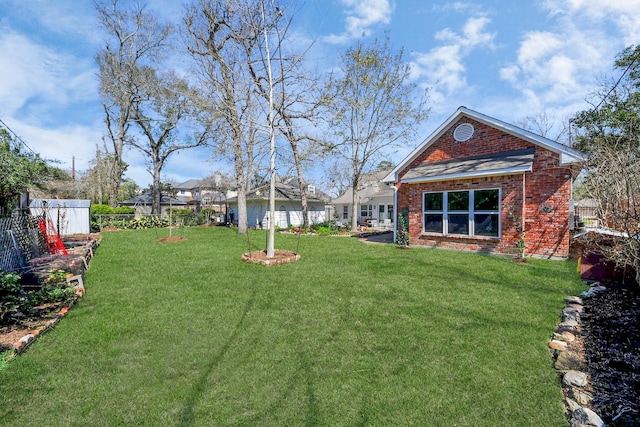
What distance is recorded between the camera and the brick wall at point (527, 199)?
345 inches

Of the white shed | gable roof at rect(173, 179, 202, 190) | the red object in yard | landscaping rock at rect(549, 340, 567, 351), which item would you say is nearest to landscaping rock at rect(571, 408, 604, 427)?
landscaping rock at rect(549, 340, 567, 351)

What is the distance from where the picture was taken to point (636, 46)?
15.0 meters

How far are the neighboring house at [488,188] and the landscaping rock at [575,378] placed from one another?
7190 millimetres

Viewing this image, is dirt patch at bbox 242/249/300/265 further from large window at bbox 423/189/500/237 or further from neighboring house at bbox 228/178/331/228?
neighboring house at bbox 228/178/331/228

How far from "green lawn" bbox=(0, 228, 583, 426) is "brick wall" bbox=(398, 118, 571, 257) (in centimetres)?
270

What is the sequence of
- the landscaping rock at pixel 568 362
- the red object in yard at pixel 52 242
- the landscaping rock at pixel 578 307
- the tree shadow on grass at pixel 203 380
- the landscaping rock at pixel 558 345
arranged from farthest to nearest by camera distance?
the red object in yard at pixel 52 242, the landscaping rock at pixel 578 307, the landscaping rock at pixel 558 345, the landscaping rock at pixel 568 362, the tree shadow on grass at pixel 203 380

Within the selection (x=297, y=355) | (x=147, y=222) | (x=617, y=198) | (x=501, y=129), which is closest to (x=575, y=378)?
(x=617, y=198)

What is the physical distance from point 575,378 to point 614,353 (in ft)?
3.77

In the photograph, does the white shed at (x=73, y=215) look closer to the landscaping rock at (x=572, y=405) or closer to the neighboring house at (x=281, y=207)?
the neighboring house at (x=281, y=207)

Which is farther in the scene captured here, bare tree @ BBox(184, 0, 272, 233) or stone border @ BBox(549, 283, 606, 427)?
bare tree @ BBox(184, 0, 272, 233)

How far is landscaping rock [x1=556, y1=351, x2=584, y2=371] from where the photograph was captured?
3121 mm

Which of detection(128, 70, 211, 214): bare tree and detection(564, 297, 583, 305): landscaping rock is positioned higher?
detection(128, 70, 211, 214): bare tree

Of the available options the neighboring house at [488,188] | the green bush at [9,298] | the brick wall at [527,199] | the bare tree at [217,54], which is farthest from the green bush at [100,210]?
the brick wall at [527,199]

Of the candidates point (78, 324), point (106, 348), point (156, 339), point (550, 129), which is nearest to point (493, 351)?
point (156, 339)
